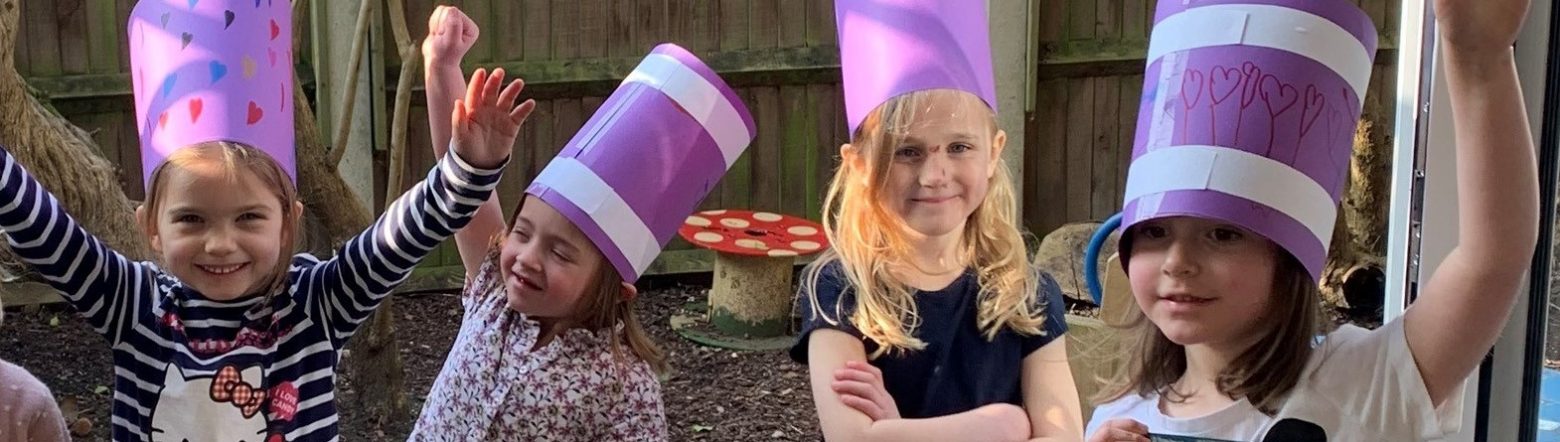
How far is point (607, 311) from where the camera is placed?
69.9 inches

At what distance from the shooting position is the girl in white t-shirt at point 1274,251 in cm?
146

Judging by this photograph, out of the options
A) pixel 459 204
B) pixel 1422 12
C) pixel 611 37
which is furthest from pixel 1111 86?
pixel 459 204

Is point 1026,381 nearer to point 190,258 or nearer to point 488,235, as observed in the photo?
point 488,235

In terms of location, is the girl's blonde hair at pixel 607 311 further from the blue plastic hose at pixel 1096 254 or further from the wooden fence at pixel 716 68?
the wooden fence at pixel 716 68

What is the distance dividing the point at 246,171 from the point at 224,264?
96mm

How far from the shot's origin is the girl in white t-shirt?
1.46 metres

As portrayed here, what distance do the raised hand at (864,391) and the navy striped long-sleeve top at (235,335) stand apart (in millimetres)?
402

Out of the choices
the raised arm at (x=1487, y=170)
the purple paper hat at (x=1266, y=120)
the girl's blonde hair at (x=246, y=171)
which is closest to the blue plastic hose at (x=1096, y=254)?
the purple paper hat at (x=1266, y=120)

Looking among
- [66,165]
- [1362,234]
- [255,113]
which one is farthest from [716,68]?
[255,113]

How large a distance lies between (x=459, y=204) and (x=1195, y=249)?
2.31 ft

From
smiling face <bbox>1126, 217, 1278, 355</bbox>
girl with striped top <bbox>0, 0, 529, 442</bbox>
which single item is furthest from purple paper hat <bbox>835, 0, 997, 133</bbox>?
girl with striped top <bbox>0, 0, 529, 442</bbox>

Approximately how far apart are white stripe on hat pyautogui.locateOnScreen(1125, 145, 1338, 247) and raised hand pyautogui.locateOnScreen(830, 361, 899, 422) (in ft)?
1.12

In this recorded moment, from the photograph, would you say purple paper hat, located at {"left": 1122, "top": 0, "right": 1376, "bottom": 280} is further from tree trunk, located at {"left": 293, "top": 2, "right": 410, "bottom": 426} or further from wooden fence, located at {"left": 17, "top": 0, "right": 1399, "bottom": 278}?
wooden fence, located at {"left": 17, "top": 0, "right": 1399, "bottom": 278}

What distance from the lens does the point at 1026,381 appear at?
1.69 meters
